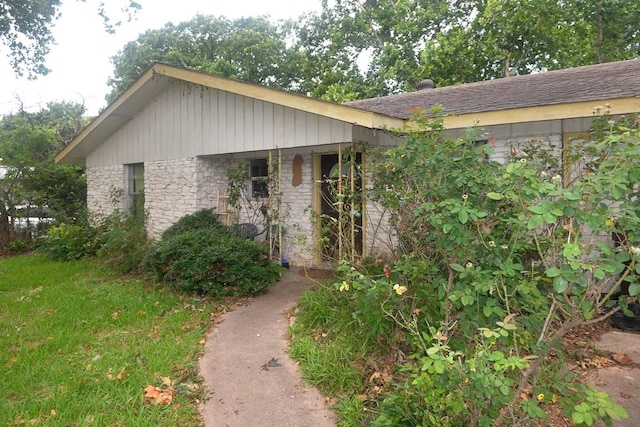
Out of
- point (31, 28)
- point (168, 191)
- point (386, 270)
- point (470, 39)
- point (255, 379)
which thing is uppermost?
point (470, 39)

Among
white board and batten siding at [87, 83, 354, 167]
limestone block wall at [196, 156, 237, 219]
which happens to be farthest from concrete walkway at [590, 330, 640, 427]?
limestone block wall at [196, 156, 237, 219]

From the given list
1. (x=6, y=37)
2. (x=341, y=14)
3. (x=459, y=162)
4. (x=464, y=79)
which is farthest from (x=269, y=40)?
(x=459, y=162)

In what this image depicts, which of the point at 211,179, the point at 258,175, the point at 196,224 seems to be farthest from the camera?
the point at 258,175

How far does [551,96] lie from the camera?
4.96m

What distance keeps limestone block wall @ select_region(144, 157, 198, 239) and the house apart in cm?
2

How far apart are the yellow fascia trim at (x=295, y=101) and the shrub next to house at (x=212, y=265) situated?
2350 millimetres

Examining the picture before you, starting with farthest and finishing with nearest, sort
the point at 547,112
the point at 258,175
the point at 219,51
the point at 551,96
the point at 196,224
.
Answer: the point at 219,51 → the point at 258,175 → the point at 196,224 → the point at 551,96 → the point at 547,112

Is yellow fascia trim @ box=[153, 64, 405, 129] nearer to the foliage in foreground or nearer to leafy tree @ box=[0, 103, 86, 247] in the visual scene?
the foliage in foreground

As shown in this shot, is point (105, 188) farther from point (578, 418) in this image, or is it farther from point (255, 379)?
point (578, 418)

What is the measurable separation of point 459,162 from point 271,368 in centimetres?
254

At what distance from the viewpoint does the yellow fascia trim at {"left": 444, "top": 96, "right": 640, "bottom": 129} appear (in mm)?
4113

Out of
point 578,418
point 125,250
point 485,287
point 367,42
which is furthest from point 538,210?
point 367,42

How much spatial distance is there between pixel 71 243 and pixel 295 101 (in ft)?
24.1

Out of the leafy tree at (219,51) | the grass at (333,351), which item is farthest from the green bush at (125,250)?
the leafy tree at (219,51)
